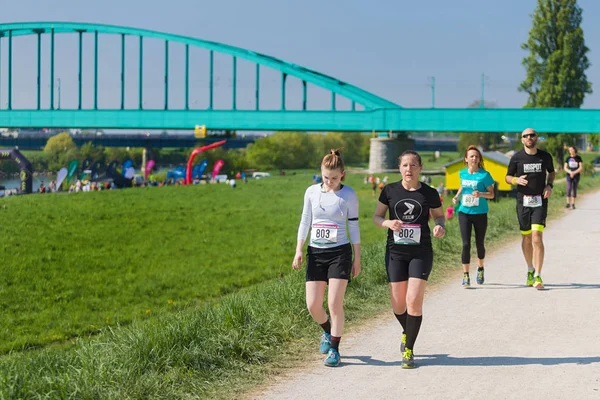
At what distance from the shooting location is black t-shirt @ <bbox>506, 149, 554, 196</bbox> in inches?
345

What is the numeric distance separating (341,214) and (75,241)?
1786 cm

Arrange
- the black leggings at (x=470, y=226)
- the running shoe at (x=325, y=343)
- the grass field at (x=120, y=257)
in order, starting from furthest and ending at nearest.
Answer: the grass field at (x=120, y=257) < the black leggings at (x=470, y=226) < the running shoe at (x=325, y=343)

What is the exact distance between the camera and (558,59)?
5288 centimetres

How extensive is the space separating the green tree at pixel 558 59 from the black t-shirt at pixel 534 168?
1831 inches

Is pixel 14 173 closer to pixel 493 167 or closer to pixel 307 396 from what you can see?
pixel 493 167

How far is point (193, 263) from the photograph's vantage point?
19.7 meters

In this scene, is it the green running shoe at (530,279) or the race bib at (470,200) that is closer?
the green running shoe at (530,279)

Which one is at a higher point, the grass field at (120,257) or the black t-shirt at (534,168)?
→ the black t-shirt at (534,168)

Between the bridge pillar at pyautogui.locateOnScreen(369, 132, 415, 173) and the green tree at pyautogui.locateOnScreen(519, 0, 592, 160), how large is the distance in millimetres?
10767

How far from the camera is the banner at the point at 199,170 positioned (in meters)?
70.2

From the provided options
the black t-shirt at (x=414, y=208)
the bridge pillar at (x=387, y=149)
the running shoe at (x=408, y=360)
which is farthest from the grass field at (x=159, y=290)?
the bridge pillar at (x=387, y=149)

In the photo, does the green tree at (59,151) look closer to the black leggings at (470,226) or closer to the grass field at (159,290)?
the grass field at (159,290)

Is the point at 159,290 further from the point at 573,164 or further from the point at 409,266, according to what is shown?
the point at 409,266

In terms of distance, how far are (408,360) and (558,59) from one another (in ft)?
168
